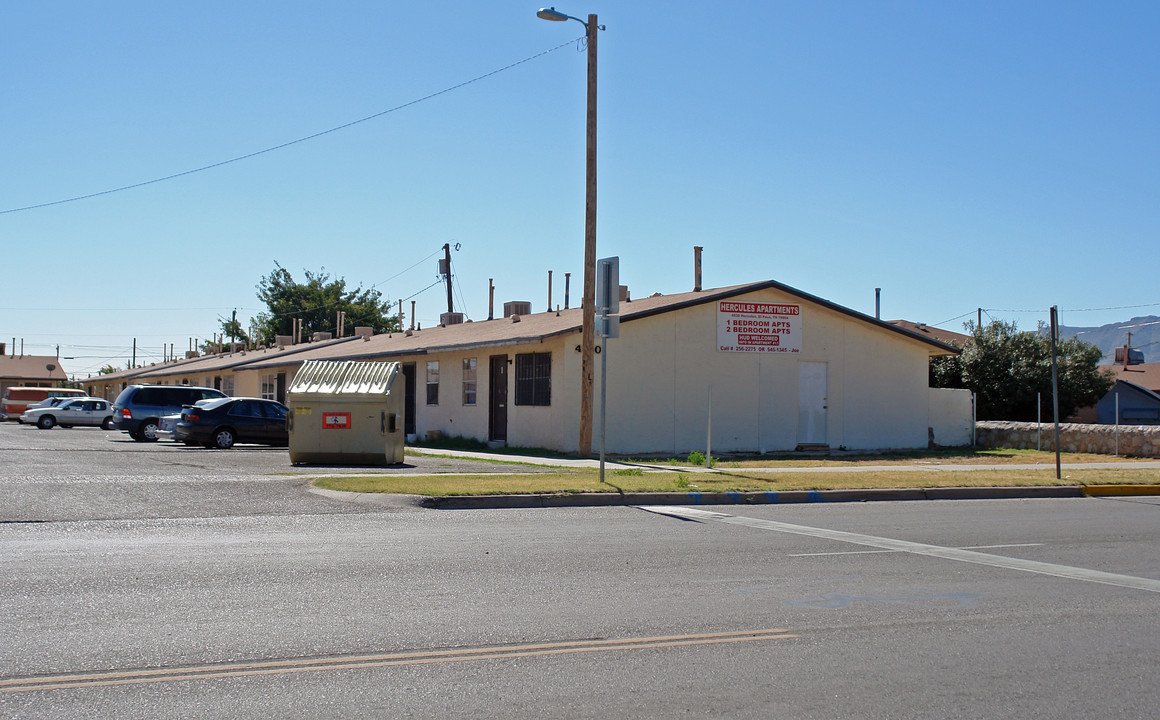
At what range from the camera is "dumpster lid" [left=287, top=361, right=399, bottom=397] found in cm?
1973

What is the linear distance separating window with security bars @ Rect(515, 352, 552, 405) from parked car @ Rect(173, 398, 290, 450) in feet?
20.3

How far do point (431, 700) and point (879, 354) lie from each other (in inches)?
964

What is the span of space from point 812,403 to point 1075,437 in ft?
23.1

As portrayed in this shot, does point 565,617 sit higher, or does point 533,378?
point 533,378

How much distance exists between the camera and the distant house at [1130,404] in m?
49.3

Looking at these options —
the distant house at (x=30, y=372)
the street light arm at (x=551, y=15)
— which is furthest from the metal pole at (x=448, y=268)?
the distant house at (x=30, y=372)

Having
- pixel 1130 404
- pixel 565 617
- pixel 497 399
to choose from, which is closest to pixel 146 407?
pixel 497 399

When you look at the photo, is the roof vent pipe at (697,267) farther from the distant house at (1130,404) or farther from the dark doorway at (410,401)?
the distant house at (1130,404)

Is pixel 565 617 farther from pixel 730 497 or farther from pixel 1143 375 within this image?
pixel 1143 375

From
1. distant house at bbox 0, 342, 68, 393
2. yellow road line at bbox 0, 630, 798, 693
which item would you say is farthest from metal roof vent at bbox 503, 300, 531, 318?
distant house at bbox 0, 342, 68, 393

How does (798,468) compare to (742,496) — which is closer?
(742,496)

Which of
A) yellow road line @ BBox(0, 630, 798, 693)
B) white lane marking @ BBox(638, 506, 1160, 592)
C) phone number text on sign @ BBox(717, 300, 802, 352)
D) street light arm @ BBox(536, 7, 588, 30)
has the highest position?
street light arm @ BBox(536, 7, 588, 30)

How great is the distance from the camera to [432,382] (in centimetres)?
3117

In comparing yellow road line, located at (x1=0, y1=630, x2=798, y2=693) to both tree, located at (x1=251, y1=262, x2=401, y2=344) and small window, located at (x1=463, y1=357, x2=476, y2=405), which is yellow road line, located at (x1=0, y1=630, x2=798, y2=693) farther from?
tree, located at (x1=251, y1=262, x2=401, y2=344)
